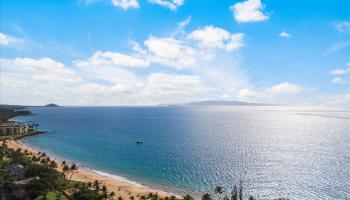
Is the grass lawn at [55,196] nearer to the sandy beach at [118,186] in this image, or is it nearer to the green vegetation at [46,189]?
the green vegetation at [46,189]

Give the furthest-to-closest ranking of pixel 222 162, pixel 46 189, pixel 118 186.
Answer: pixel 222 162, pixel 118 186, pixel 46 189

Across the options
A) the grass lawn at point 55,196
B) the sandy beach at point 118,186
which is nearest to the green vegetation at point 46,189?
the grass lawn at point 55,196

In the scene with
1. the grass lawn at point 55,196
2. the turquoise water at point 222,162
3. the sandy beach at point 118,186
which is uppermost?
the grass lawn at point 55,196

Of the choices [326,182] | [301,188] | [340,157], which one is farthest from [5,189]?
[340,157]

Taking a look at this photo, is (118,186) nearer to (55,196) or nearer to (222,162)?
(55,196)

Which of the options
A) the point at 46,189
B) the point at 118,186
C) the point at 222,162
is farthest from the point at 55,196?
the point at 222,162

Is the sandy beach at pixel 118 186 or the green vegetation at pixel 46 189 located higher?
the green vegetation at pixel 46 189

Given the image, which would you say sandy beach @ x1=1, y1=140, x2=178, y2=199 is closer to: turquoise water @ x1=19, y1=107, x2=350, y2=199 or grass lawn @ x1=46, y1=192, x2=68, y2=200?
turquoise water @ x1=19, y1=107, x2=350, y2=199

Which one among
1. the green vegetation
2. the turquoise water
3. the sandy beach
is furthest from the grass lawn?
the turquoise water

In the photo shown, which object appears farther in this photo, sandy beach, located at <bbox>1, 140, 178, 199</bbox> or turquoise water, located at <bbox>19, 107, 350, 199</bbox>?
turquoise water, located at <bbox>19, 107, 350, 199</bbox>

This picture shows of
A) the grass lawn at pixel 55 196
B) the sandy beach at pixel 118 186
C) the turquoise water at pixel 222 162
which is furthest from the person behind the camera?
the turquoise water at pixel 222 162

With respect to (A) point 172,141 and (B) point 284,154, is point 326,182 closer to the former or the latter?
(B) point 284,154
